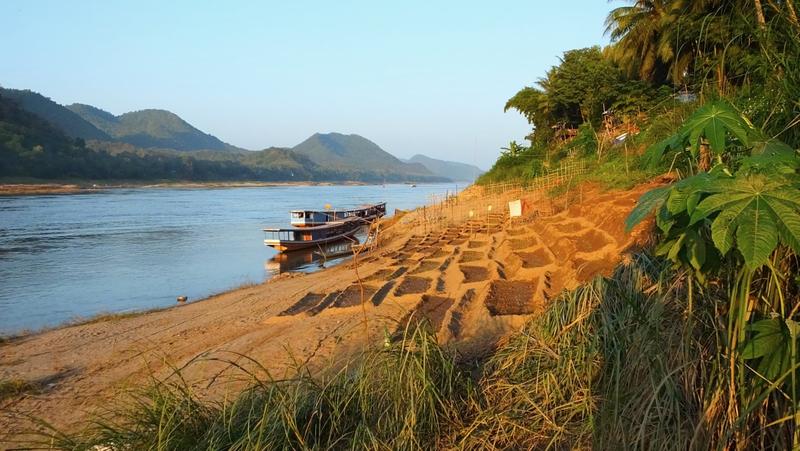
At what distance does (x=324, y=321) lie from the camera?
26.6ft

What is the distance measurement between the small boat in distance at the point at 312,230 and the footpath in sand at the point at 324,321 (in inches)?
442

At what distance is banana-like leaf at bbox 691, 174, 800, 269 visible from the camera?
5.38 ft

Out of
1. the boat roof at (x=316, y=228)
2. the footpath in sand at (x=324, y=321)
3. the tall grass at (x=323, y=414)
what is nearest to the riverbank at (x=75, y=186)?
the boat roof at (x=316, y=228)

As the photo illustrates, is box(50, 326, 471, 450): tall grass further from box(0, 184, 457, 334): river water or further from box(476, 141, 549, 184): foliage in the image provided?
box(476, 141, 549, 184): foliage

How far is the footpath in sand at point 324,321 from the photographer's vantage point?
6184 mm

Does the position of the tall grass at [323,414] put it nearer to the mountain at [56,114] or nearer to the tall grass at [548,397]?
the tall grass at [548,397]

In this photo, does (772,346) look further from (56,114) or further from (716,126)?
(56,114)

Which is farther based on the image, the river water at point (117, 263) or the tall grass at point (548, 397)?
the river water at point (117, 263)

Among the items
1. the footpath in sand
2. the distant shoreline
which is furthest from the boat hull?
the distant shoreline

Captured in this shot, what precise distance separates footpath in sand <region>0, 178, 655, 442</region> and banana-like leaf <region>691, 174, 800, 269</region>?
301 cm

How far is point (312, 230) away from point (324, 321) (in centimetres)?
1735

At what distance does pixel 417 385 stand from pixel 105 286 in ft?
55.0

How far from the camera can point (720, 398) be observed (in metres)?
2.28

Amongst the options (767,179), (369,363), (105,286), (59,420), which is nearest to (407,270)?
(59,420)
